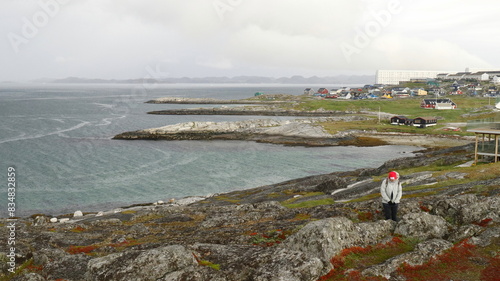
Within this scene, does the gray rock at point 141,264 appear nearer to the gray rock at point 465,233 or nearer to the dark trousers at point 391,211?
the dark trousers at point 391,211

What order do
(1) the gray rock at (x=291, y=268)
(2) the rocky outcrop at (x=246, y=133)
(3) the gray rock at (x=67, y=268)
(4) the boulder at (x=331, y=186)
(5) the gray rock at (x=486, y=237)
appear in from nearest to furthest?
(1) the gray rock at (x=291, y=268)
(5) the gray rock at (x=486, y=237)
(3) the gray rock at (x=67, y=268)
(4) the boulder at (x=331, y=186)
(2) the rocky outcrop at (x=246, y=133)

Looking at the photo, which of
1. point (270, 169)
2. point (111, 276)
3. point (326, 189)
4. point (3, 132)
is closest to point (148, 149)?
point (270, 169)

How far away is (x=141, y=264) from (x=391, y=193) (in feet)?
48.2

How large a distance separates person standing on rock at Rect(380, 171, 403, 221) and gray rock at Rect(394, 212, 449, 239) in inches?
63.1

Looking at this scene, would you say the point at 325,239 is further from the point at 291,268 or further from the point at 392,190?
the point at 392,190

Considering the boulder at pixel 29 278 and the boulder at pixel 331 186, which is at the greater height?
the boulder at pixel 29 278

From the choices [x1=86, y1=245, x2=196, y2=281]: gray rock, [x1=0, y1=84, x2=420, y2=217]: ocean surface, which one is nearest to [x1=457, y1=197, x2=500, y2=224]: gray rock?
[x1=86, y1=245, x2=196, y2=281]: gray rock

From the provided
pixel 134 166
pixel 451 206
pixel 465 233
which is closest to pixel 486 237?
pixel 465 233

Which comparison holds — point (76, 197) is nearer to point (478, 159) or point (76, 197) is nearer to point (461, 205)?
point (461, 205)

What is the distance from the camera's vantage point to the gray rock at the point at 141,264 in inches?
614

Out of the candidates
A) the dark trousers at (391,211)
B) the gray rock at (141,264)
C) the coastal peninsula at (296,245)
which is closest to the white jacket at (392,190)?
the dark trousers at (391,211)

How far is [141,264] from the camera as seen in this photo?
624 inches

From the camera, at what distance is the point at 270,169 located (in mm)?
79688

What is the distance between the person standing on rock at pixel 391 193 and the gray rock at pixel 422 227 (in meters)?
1.60
